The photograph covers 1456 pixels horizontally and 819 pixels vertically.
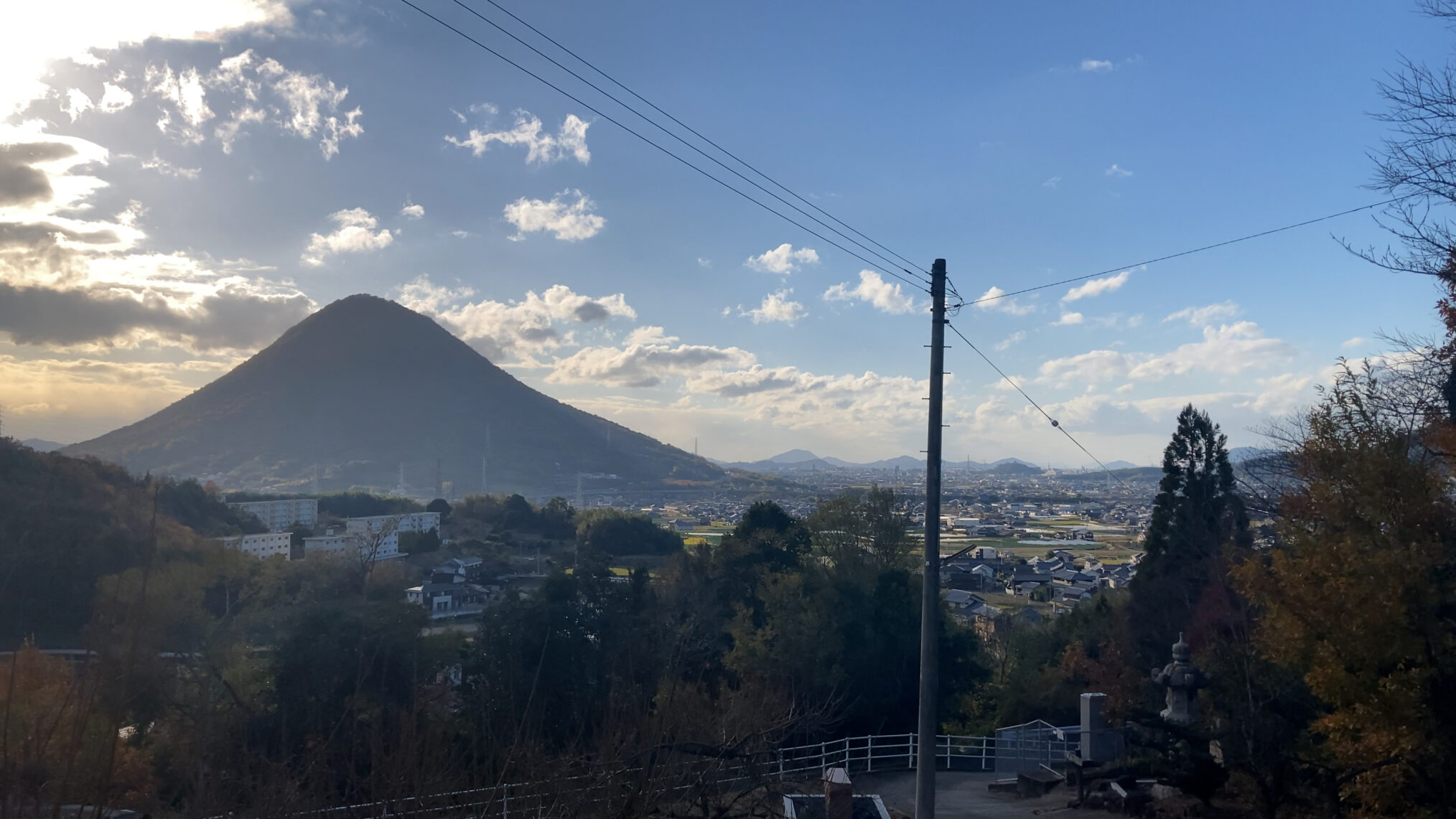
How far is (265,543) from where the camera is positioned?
43.4 m

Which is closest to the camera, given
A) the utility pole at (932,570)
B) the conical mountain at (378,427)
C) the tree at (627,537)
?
the utility pole at (932,570)

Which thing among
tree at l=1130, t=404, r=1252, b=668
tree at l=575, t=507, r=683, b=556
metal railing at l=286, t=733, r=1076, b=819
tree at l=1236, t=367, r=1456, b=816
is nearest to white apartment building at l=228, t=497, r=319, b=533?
tree at l=575, t=507, r=683, b=556

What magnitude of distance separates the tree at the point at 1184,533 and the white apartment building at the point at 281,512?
45478mm

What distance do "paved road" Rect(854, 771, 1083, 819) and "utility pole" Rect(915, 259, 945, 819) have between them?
143 inches

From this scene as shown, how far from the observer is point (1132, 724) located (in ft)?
42.5

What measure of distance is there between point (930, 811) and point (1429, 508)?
6.30 metres

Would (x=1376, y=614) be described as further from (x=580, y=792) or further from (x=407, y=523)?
(x=407, y=523)

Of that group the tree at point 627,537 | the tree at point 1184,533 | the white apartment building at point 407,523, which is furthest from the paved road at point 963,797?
the white apartment building at point 407,523

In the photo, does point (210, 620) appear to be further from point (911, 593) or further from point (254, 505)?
point (254, 505)

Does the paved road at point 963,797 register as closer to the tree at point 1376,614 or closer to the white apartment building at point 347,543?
the tree at point 1376,614

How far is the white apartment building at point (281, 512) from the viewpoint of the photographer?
53156 millimetres

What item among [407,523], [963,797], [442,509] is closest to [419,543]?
[407,523]

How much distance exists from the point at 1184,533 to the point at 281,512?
173 feet

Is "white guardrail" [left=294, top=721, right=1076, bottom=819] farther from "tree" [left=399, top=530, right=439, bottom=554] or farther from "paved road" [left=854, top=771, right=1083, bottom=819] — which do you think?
"tree" [left=399, top=530, right=439, bottom=554]
